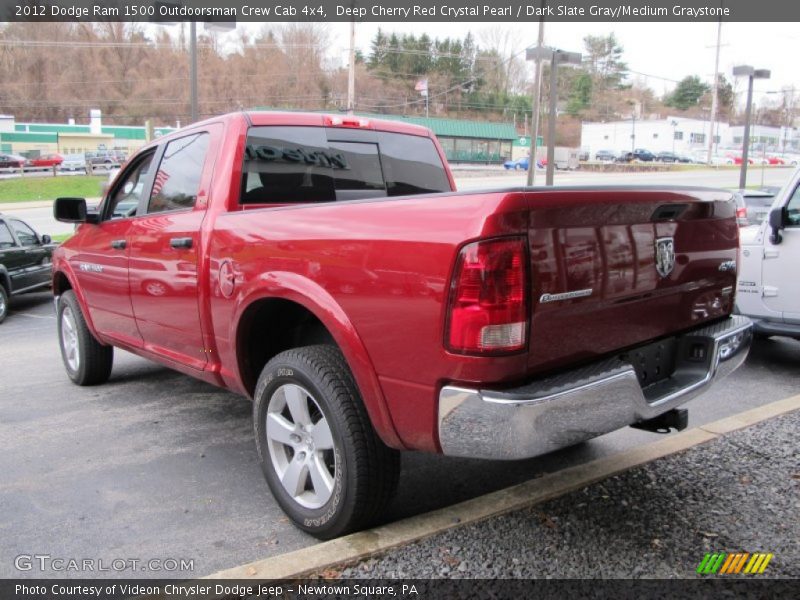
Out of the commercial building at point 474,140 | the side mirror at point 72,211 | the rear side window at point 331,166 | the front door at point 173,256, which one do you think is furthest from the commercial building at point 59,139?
the rear side window at point 331,166

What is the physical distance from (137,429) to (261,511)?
1610mm

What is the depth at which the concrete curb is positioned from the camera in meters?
2.67

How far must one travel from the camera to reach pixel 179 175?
420cm

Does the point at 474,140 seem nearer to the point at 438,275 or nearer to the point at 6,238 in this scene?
the point at 6,238

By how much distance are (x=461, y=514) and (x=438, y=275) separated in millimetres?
1298

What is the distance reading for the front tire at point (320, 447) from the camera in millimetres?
2766

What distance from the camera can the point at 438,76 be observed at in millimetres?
82750

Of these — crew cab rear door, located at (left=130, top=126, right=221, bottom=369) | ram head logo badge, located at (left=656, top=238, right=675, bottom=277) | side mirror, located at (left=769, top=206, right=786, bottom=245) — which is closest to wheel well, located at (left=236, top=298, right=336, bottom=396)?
crew cab rear door, located at (left=130, top=126, right=221, bottom=369)

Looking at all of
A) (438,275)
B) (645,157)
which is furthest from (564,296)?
(645,157)

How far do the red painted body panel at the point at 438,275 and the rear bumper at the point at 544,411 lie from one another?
0.20 feet

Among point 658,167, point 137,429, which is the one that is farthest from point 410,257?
point 658,167

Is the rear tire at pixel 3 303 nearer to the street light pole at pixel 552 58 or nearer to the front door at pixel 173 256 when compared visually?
the front door at pixel 173 256

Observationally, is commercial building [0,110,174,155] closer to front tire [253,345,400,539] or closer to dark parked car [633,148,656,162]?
dark parked car [633,148,656,162]

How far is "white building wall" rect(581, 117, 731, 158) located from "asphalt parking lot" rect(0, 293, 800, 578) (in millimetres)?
90306
